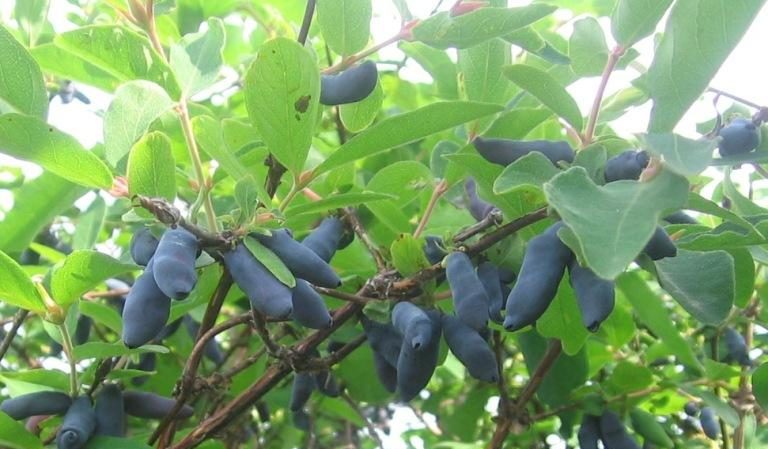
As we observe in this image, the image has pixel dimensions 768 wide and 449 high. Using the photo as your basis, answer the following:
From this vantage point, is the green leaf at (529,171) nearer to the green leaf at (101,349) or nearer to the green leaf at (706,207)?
the green leaf at (706,207)

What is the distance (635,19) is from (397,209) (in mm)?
398

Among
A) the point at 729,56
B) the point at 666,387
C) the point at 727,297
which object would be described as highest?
the point at 729,56

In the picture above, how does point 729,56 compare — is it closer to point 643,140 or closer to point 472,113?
point 643,140

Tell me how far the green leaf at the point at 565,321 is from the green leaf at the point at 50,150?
0.49 meters

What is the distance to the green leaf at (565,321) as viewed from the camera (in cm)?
97

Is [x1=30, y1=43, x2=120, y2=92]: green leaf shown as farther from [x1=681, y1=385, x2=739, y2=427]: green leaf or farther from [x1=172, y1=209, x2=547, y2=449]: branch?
[x1=681, y1=385, x2=739, y2=427]: green leaf

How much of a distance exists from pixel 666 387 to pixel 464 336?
557mm

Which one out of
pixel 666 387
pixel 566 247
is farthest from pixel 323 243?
pixel 666 387

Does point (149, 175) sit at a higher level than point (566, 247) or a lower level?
higher

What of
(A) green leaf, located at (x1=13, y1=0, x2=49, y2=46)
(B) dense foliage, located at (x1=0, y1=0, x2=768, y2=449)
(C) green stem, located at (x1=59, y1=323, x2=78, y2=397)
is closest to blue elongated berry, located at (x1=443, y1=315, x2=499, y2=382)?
(B) dense foliage, located at (x1=0, y1=0, x2=768, y2=449)

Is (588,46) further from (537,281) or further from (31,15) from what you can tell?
(31,15)

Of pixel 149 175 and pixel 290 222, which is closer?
pixel 149 175

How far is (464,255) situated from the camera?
0.85 meters

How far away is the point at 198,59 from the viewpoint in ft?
2.88
